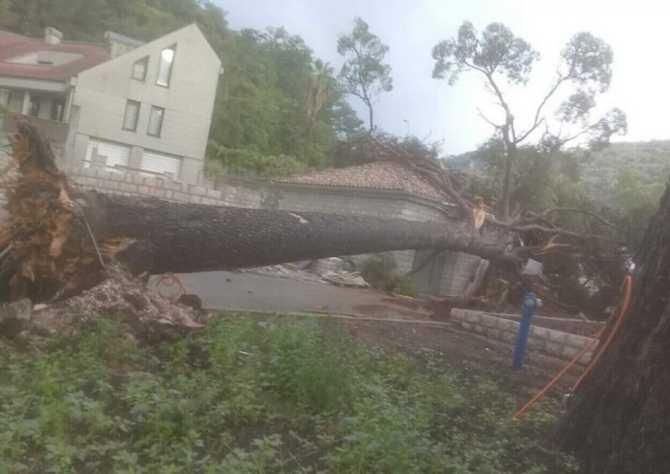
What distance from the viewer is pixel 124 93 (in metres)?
25.2

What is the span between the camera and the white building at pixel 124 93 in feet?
78.9

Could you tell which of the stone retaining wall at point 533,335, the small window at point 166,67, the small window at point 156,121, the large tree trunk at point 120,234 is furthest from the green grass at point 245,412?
the small window at point 166,67

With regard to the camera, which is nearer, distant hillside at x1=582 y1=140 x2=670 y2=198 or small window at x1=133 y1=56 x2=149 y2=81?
small window at x1=133 y1=56 x2=149 y2=81

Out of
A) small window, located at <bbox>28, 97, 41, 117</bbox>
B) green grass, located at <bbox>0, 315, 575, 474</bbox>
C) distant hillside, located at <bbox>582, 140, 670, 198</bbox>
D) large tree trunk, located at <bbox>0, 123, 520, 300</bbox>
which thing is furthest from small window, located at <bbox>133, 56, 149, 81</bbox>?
green grass, located at <bbox>0, 315, 575, 474</bbox>

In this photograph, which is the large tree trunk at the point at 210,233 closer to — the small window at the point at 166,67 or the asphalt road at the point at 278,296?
the asphalt road at the point at 278,296

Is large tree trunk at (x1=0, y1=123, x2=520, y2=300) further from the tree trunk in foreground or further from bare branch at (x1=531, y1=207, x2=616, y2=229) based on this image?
bare branch at (x1=531, y1=207, x2=616, y2=229)

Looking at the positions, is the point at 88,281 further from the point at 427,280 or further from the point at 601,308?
the point at 427,280

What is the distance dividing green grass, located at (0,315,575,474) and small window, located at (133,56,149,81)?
19.9m

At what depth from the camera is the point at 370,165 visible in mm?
22906

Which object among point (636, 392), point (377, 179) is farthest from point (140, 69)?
point (636, 392)

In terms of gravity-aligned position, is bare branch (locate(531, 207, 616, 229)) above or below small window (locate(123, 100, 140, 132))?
below

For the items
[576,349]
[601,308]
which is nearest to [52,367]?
[576,349]

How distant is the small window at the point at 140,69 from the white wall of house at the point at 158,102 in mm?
122

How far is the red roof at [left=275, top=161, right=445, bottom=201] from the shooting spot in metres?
20.4
